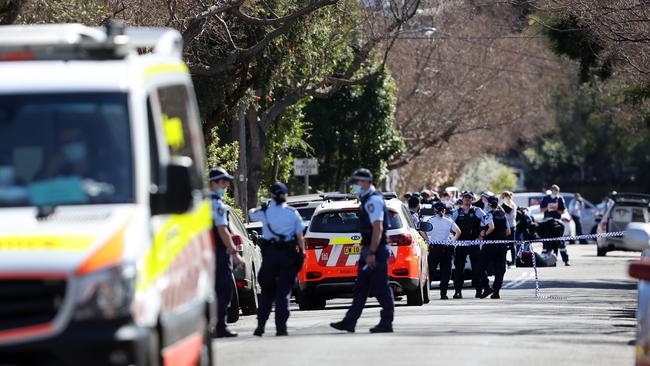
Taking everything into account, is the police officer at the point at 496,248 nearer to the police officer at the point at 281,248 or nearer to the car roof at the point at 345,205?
the car roof at the point at 345,205

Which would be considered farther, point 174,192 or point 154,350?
point 174,192

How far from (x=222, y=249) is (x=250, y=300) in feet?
19.0

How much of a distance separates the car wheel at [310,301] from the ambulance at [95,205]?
40.6ft

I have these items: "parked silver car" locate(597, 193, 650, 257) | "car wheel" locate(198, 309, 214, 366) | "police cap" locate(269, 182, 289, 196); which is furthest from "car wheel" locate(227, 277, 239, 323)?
"parked silver car" locate(597, 193, 650, 257)

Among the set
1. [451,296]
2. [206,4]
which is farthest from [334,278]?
[206,4]

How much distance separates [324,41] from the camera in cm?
3575

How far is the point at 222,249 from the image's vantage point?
55.9ft

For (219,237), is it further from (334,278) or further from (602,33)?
(602,33)

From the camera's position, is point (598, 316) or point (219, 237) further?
point (598, 316)

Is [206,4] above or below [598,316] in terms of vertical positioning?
above

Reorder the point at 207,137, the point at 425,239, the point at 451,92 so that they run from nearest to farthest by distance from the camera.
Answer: the point at 425,239 < the point at 207,137 < the point at 451,92

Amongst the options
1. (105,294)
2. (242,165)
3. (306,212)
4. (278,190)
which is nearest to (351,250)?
(306,212)

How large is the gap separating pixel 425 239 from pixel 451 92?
35891 mm

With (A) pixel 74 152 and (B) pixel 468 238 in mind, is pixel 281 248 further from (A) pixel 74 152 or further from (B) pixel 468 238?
(B) pixel 468 238
